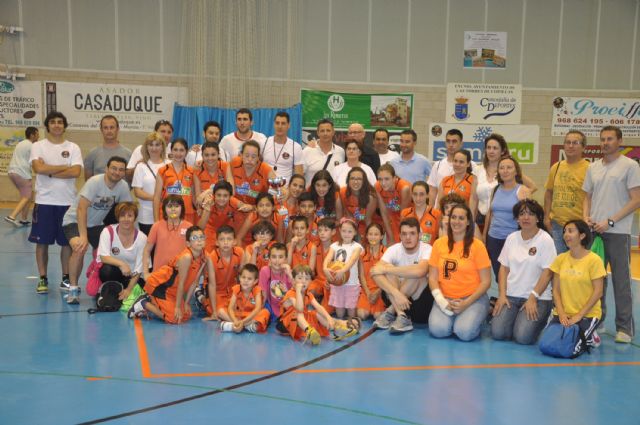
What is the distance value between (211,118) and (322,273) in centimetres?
937

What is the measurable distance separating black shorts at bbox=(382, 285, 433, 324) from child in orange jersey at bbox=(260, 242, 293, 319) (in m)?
1.23

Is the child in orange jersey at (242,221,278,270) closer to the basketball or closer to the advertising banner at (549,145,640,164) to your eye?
the basketball

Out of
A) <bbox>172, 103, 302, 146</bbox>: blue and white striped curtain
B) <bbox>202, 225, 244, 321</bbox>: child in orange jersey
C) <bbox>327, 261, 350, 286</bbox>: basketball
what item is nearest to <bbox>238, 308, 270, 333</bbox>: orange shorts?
<bbox>202, 225, 244, 321</bbox>: child in orange jersey

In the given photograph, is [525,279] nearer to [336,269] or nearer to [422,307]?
[422,307]

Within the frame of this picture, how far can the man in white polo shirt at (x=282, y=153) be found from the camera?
24.1 ft

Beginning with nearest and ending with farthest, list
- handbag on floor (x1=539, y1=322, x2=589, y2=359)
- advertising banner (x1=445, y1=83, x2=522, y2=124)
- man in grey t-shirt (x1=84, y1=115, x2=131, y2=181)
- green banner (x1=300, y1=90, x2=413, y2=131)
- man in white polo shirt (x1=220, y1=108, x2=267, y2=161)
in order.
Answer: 1. handbag on floor (x1=539, y1=322, x2=589, y2=359)
2. man in grey t-shirt (x1=84, y1=115, x2=131, y2=181)
3. man in white polo shirt (x1=220, y1=108, x2=267, y2=161)
4. green banner (x1=300, y1=90, x2=413, y2=131)
5. advertising banner (x1=445, y1=83, x2=522, y2=124)

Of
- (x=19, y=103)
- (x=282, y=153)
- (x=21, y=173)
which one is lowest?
(x=21, y=173)

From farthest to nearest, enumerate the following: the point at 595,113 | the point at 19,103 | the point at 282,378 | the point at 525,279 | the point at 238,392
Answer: the point at 595,113 → the point at 19,103 → the point at 525,279 → the point at 282,378 → the point at 238,392

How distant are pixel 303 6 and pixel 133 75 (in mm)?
4393

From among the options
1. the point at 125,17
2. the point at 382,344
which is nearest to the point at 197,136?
the point at 125,17

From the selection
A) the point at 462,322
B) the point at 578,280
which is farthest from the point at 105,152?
the point at 578,280

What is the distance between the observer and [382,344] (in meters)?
5.45

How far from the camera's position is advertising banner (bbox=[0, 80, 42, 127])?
1451 cm

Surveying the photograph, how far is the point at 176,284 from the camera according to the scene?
605 cm
